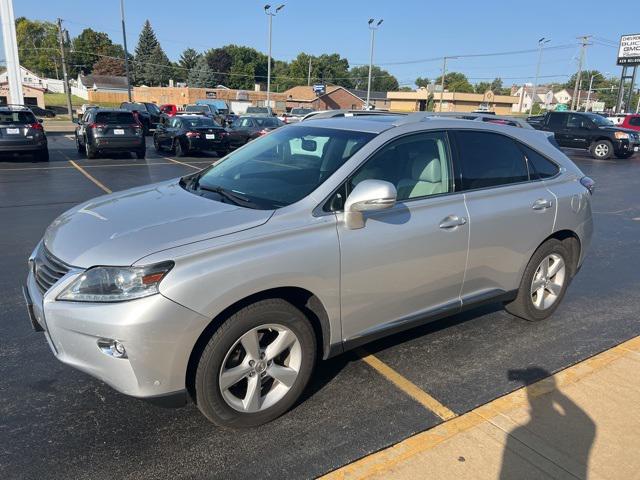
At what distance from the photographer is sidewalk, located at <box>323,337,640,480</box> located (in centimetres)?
263

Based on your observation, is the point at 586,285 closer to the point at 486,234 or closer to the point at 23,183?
the point at 486,234

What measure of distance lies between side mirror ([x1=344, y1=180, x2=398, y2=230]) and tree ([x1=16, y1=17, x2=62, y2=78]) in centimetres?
12913

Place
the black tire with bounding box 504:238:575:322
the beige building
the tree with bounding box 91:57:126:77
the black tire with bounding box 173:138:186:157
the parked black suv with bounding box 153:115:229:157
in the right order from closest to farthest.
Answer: the black tire with bounding box 504:238:575:322 → the parked black suv with bounding box 153:115:229:157 → the black tire with bounding box 173:138:186:157 → the beige building → the tree with bounding box 91:57:126:77

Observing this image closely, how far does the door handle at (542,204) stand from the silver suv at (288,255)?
0.01m

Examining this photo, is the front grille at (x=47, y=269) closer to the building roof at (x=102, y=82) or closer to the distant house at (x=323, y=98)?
the distant house at (x=323, y=98)

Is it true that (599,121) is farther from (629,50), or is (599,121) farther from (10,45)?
(629,50)

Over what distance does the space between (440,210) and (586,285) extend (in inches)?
119

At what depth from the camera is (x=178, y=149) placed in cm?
1842

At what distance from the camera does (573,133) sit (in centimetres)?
2217

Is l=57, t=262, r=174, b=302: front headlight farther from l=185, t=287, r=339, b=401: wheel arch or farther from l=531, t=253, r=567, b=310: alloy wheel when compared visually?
l=531, t=253, r=567, b=310: alloy wheel

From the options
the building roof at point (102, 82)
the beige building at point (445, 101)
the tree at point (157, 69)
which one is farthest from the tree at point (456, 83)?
the building roof at point (102, 82)

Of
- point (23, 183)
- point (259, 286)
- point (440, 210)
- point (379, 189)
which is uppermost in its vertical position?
point (379, 189)

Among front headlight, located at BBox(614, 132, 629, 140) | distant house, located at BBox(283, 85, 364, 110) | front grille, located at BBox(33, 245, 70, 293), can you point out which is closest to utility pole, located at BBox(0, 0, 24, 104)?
front grille, located at BBox(33, 245, 70, 293)

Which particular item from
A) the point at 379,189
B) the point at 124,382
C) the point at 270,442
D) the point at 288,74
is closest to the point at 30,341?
the point at 124,382
